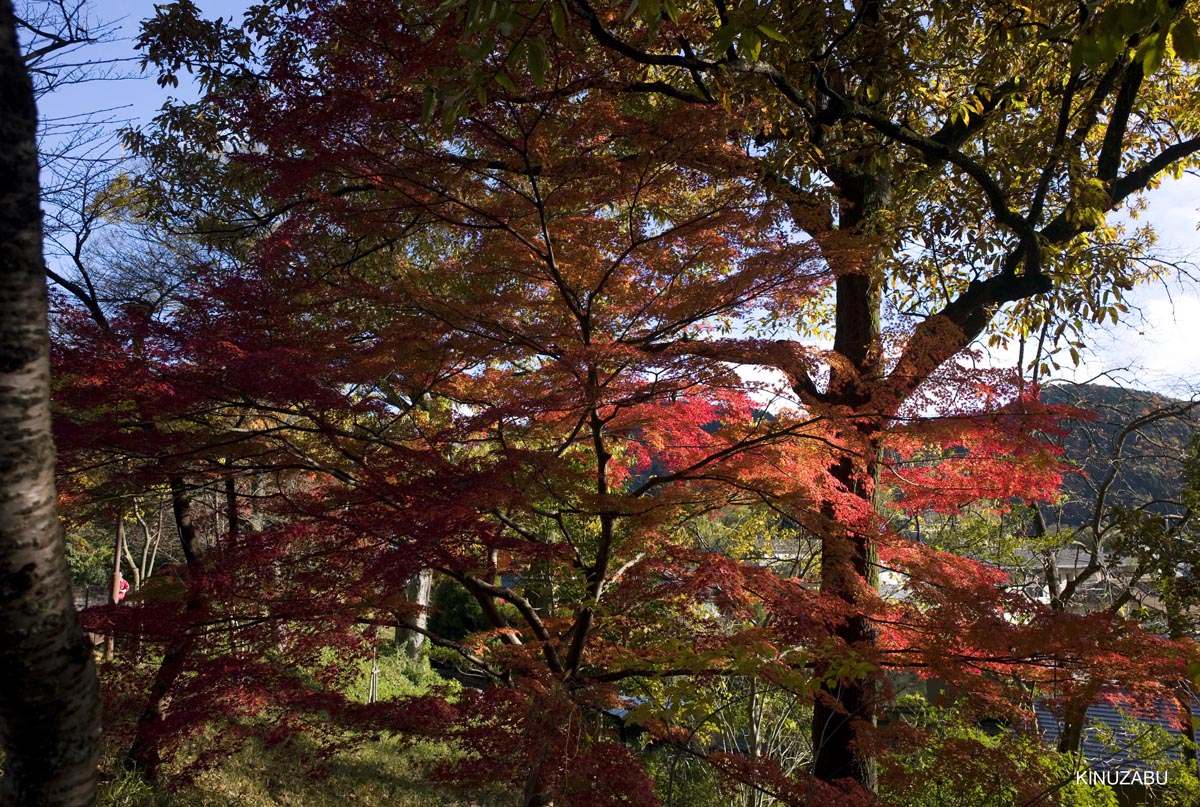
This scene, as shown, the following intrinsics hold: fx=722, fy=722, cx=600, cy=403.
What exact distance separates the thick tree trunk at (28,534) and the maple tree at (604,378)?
140 centimetres

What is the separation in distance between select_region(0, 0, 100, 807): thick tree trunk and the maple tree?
1.40 metres

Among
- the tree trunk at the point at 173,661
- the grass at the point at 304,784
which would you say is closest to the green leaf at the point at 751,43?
the tree trunk at the point at 173,661

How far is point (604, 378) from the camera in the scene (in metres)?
3.69

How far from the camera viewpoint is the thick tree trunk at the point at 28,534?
2002 millimetres

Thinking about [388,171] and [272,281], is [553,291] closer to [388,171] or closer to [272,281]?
[388,171]

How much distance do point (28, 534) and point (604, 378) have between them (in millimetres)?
2379

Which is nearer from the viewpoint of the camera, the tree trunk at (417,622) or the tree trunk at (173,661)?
the tree trunk at (173,661)

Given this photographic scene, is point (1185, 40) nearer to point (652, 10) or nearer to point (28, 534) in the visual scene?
point (652, 10)

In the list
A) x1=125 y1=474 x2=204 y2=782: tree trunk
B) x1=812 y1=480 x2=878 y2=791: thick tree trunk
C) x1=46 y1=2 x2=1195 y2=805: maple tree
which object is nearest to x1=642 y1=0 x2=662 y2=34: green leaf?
x1=46 y1=2 x2=1195 y2=805: maple tree

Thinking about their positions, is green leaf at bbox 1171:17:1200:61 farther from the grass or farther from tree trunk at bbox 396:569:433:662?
tree trunk at bbox 396:569:433:662

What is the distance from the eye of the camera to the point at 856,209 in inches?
219

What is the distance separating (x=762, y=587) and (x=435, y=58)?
115 inches

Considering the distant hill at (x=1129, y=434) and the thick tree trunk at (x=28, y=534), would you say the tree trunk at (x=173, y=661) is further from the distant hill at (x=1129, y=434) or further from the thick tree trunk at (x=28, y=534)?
the distant hill at (x=1129, y=434)

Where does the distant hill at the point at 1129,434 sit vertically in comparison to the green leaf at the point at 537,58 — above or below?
above
